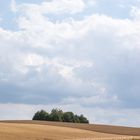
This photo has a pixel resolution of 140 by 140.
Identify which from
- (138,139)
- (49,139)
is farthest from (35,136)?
(138,139)

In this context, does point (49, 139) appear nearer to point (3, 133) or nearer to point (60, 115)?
point (3, 133)

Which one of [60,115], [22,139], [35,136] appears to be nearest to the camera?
[22,139]

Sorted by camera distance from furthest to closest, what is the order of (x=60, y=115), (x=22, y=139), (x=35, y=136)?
(x=60, y=115) < (x=35, y=136) < (x=22, y=139)

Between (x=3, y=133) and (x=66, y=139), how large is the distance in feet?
25.8

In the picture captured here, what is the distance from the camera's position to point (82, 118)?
135875 millimetres

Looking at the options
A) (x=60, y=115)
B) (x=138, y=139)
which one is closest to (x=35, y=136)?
(x=138, y=139)

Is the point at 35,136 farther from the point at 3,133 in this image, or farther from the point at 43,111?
the point at 43,111

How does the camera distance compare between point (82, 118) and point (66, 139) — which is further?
point (82, 118)

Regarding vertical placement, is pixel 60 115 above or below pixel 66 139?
above

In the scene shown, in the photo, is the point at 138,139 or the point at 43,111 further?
the point at 43,111

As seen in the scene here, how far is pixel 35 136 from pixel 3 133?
394cm

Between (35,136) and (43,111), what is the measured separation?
76422 millimetres

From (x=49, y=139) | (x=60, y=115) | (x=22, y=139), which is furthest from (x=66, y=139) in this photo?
(x=60, y=115)

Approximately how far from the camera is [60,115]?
5295 inches
